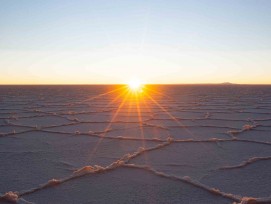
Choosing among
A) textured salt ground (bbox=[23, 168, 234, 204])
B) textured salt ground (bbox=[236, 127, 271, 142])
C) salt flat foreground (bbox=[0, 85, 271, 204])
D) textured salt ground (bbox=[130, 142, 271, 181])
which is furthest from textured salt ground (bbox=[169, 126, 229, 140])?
textured salt ground (bbox=[23, 168, 234, 204])

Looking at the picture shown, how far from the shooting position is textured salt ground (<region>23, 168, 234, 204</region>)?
2.03m

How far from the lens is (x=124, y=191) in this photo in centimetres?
217

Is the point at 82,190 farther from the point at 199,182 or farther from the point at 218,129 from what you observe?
the point at 218,129

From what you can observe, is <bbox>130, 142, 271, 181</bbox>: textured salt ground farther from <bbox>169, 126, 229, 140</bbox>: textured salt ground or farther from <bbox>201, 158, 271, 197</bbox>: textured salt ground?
<bbox>169, 126, 229, 140</bbox>: textured salt ground

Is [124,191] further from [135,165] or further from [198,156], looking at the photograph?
[198,156]

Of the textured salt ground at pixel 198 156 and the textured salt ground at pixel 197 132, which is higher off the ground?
the textured salt ground at pixel 197 132

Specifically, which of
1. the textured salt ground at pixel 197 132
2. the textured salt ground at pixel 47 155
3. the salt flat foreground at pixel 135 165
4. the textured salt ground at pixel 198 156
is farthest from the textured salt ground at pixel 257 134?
the textured salt ground at pixel 47 155

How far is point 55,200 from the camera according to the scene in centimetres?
201

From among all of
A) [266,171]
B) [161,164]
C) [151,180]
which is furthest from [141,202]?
[266,171]

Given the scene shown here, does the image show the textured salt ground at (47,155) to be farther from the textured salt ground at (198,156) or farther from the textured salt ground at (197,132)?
the textured salt ground at (197,132)

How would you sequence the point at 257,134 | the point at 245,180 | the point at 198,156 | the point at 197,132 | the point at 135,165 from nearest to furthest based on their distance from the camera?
the point at 245,180 → the point at 135,165 → the point at 198,156 → the point at 257,134 → the point at 197,132

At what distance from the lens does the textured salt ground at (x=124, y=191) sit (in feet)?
6.65

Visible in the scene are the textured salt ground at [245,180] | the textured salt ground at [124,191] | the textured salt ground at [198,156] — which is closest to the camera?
the textured salt ground at [124,191]

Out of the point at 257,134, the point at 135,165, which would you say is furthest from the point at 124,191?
the point at 257,134
